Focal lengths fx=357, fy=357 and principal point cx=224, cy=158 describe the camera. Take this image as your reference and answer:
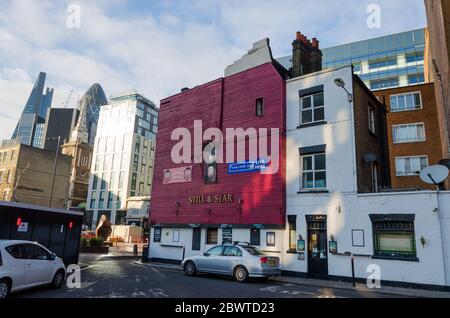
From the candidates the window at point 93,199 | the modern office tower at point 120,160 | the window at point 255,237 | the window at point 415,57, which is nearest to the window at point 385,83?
the window at point 415,57

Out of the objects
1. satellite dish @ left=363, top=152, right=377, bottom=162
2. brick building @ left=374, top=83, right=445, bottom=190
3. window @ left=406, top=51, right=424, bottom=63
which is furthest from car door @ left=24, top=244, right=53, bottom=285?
window @ left=406, top=51, right=424, bottom=63

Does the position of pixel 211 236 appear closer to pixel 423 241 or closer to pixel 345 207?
pixel 345 207

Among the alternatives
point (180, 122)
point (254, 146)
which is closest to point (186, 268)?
point (254, 146)

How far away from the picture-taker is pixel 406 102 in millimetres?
32906

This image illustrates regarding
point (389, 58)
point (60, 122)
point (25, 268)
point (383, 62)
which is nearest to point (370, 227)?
point (25, 268)

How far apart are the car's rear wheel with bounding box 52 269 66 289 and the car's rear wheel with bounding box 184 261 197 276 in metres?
6.55

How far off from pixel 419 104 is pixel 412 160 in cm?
515

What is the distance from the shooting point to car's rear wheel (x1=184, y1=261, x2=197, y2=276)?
17516 mm

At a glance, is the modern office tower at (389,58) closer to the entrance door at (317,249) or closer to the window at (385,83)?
the window at (385,83)

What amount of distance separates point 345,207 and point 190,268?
827 centimetres

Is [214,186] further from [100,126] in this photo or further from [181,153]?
[100,126]

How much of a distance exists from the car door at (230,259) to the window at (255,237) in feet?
13.7

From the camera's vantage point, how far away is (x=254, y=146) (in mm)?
21859

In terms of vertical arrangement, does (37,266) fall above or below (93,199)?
below
